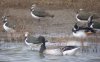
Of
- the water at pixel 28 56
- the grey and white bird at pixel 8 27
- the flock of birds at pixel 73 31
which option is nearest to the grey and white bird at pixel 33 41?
the flock of birds at pixel 73 31

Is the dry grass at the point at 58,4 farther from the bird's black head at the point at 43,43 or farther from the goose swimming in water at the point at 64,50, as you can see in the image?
the goose swimming in water at the point at 64,50

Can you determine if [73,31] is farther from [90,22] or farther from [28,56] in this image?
[28,56]

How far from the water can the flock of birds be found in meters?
0.29

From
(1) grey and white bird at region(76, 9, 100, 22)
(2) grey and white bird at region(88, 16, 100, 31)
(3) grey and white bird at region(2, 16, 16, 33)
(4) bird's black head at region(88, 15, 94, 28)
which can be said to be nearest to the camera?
(2) grey and white bird at region(88, 16, 100, 31)

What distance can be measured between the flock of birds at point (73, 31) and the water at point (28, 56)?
11.3 inches

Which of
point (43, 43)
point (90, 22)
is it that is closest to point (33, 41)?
point (43, 43)

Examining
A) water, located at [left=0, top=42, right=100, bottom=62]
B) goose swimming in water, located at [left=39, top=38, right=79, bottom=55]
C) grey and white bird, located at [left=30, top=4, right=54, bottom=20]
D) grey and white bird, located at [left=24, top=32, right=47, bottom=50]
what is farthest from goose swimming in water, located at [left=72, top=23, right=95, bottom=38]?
grey and white bird, located at [left=30, top=4, right=54, bottom=20]

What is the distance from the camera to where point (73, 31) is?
2470 cm

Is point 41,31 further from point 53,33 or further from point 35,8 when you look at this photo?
point 35,8

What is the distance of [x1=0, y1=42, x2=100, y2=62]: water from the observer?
2067 centimetres

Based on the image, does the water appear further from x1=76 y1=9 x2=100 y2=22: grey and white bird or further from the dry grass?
the dry grass

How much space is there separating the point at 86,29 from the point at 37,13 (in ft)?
16.1

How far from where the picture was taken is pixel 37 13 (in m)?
28.7

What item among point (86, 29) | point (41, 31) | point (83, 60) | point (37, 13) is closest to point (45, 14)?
point (37, 13)
